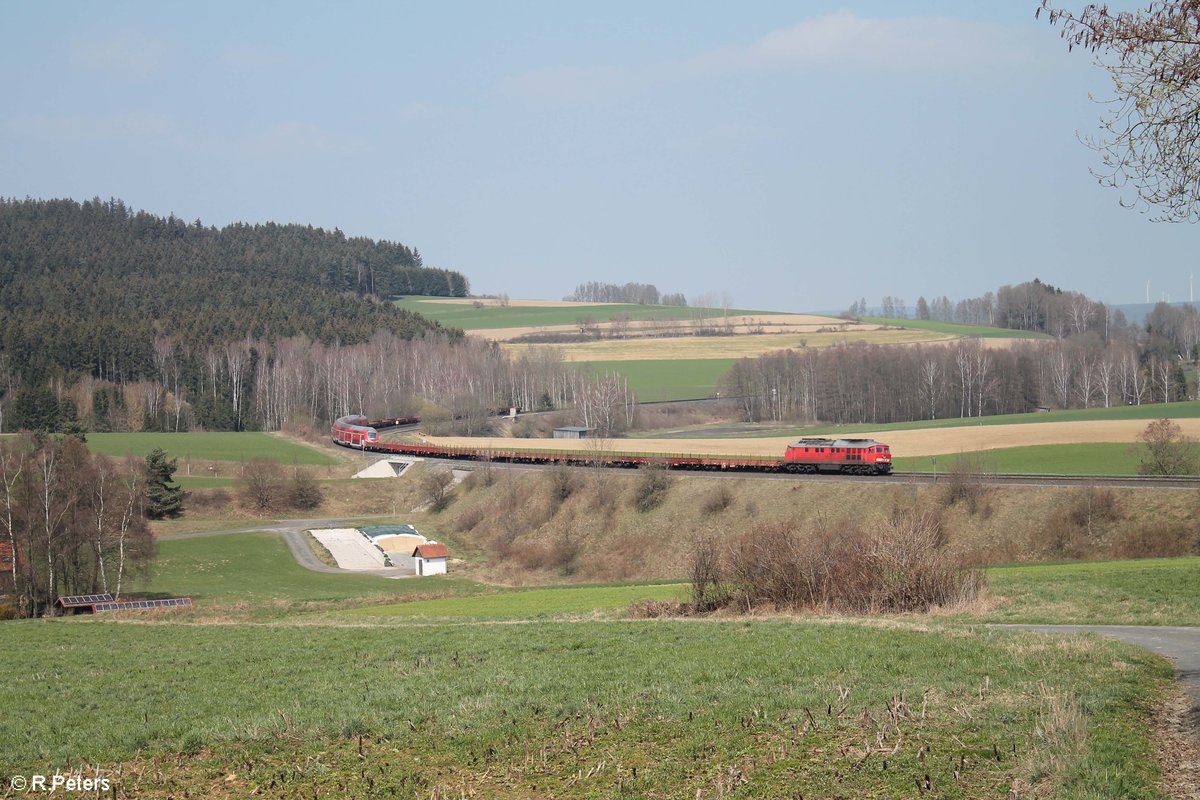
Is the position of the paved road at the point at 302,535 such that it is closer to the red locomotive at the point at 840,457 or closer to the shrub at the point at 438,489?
the shrub at the point at 438,489

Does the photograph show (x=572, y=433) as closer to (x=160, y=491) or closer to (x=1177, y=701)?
(x=160, y=491)

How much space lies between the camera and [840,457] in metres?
60.6

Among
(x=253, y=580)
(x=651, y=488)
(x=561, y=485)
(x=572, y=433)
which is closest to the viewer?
(x=253, y=580)

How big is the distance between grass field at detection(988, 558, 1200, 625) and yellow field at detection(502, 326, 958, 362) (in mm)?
133193

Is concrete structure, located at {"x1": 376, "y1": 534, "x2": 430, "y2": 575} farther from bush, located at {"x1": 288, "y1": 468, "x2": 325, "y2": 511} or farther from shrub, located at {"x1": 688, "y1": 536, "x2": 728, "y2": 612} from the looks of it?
shrub, located at {"x1": 688, "y1": 536, "x2": 728, "y2": 612}

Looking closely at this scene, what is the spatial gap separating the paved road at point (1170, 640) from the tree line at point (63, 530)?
3786 centimetres

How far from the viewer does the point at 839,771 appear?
9414mm

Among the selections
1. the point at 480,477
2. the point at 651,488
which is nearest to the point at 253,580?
the point at 651,488

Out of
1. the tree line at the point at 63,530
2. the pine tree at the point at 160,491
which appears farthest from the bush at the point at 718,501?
the pine tree at the point at 160,491

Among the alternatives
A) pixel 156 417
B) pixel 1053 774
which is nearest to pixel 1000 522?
pixel 1053 774

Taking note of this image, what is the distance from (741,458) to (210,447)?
5786 cm

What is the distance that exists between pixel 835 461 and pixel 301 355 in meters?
96.7

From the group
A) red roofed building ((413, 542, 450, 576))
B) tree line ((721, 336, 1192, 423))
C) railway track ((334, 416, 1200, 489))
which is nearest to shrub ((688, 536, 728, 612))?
railway track ((334, 416, 1200, 489))

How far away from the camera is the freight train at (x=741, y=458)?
59.9 metres
